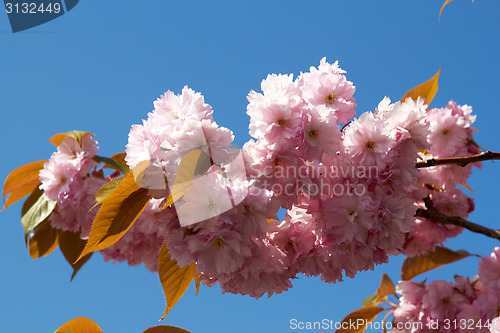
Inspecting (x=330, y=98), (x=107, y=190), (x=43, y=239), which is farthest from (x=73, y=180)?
(x=330, y=98)

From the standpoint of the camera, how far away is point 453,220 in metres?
1.84

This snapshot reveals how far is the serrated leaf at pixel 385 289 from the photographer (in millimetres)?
2189

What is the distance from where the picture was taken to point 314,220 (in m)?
1.15

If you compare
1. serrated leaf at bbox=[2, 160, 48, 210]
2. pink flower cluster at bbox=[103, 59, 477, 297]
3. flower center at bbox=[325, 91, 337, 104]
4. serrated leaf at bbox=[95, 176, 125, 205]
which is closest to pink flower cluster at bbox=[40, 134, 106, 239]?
serrated leaf at bbox=[2, 160, 48, 210]

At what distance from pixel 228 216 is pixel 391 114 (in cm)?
52

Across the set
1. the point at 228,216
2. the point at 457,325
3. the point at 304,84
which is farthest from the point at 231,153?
the point at 457,325

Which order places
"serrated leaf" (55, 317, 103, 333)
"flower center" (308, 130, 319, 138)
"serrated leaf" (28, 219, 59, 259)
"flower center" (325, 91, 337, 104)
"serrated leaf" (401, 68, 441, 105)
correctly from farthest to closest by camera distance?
"serrated leaf" (28, 219, 59, 259) < "serrated leaf" (401, 68, 441, 105) < "flower center" (325, 91, 337, 104) < "flower center" (308, 130, 319, 138) < "serrated leaf" (55, 317, 103, 333)

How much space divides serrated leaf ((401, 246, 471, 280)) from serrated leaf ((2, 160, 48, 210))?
1795 mm

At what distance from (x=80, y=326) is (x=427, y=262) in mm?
1757

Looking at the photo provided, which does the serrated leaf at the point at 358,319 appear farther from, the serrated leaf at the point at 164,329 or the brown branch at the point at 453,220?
the serrated leaf at the point at 164,329

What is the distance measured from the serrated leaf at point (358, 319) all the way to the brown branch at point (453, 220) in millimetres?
454

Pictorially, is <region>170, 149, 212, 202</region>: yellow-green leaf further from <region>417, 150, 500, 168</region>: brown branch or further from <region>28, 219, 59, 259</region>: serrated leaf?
<region>28, 219, 59, 259</region>: serrated leaf

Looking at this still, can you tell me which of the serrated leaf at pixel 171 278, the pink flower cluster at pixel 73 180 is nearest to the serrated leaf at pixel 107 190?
the serrated leaf at pixel 171 278

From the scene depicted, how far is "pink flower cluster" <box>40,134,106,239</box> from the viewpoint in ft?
6.38
